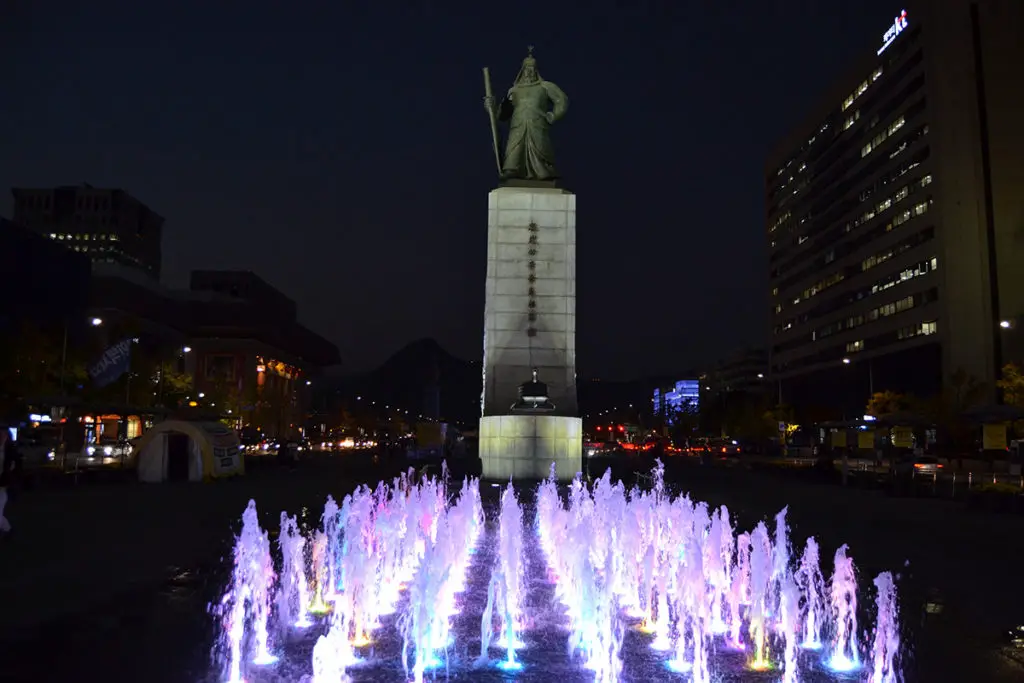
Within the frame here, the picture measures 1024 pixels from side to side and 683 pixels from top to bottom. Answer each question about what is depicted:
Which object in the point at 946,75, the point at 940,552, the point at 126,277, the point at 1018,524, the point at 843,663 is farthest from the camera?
the point at 126,277

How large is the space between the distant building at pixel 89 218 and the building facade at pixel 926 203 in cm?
14324

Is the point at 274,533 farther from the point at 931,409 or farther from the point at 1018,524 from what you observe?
the point at 931,409

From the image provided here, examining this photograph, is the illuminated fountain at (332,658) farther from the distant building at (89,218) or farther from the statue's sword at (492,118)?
the distant building at (89,218)

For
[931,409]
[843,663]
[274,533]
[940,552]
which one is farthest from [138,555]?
[931,409]

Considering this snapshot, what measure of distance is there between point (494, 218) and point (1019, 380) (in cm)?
3005

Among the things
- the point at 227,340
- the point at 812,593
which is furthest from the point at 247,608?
the point at 227,340

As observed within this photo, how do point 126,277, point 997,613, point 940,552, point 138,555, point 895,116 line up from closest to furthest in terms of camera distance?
point 997,613
point 138,555
point 940,552
point 895,116
point 126,277

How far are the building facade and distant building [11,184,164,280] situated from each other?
14324 cm

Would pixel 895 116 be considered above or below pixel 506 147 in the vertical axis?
above

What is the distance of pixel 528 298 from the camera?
27.1 m

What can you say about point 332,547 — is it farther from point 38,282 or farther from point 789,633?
point 38,282

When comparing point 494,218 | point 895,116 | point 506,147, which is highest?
point 895,116

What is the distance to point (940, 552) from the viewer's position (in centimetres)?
1395

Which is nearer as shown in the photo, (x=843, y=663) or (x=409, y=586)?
(x=843, y=663)
